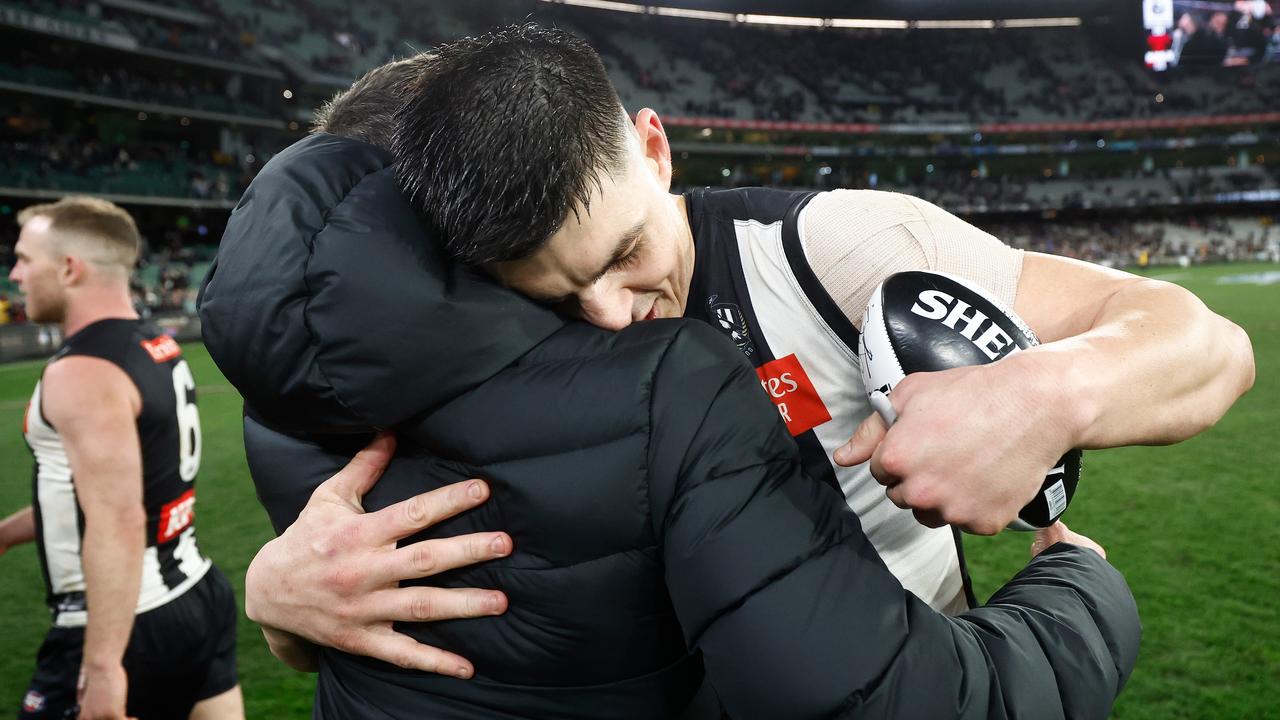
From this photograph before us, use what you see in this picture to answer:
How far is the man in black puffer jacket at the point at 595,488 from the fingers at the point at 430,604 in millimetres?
22

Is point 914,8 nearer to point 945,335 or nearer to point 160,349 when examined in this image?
point 160,349

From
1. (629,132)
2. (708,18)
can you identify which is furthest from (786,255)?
(708,18)

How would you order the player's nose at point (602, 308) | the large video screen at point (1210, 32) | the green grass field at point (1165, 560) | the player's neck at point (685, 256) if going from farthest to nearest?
the large video screen at point (1210, 32), the green grass field at point (1165, 560), the player's neck at point (685, 256), the player's nose at point (602, 308)

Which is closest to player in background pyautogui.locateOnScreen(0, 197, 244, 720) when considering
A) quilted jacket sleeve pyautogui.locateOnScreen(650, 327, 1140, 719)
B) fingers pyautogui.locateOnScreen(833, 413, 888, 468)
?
quilted jacket sleeve pyautogui.locateOnScreen(650, 327, 1140, 719)

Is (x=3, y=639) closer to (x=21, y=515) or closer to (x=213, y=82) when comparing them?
(x=21, y=515)

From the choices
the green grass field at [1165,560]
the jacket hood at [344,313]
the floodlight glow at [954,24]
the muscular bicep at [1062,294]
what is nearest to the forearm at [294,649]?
the jacket hood at [344,313]

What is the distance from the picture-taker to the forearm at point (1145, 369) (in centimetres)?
106

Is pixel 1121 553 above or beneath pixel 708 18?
beneath

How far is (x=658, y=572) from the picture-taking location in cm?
104

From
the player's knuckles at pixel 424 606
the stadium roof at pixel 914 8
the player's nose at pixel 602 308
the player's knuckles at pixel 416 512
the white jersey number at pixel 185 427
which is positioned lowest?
the white jersey number at pixel 185 427

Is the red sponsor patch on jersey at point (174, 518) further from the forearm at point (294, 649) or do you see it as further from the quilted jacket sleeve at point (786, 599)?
the quilted jacket sleeve at point (786, 599)

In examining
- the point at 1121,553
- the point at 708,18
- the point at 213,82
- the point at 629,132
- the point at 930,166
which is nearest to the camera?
the point at 629,132

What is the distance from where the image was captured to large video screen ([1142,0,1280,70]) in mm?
38406

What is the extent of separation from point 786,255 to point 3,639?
5343 millimetres
